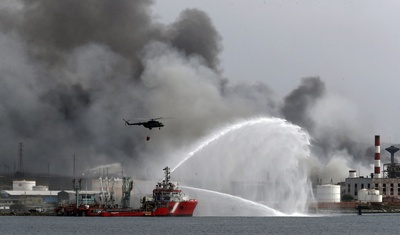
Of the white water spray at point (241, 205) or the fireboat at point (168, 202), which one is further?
the fireboat at point (168, 202)

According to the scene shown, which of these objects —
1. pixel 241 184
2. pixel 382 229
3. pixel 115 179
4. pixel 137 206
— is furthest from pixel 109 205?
pixel 382 229

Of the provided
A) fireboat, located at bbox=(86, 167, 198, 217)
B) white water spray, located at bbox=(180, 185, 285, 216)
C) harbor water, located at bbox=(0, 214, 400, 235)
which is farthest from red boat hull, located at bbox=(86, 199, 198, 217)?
harbor water, located at bbox=(0, 214, 400, 235)

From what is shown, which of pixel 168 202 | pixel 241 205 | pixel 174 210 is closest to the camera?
pixel 241 205

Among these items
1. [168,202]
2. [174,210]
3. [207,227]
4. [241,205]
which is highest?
[168,202]

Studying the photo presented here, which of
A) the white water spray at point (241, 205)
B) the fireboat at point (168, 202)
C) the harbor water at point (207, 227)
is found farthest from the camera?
the fireboat at point (168, 202)

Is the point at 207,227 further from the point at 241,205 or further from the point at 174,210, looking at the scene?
the point at 174,210

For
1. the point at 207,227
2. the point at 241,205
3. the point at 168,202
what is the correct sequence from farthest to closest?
the point at 168,202
the point at 241,205
the point at 207,227

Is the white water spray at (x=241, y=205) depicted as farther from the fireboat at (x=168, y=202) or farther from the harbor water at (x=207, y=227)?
the fireboat at (x=168, y=202)

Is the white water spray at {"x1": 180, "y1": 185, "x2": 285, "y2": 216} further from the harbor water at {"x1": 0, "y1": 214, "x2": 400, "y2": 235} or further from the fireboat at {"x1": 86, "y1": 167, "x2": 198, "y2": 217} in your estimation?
the fireboat at {"x1": 86, "y1": 167, "x2": 198, "y2": 217}

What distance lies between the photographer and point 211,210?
15775cm

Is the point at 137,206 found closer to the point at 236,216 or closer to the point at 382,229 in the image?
the point at 236,216

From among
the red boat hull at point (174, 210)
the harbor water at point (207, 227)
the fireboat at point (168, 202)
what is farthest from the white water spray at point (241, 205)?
the red boat hull at point (174, 210)

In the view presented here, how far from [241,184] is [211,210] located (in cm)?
1163

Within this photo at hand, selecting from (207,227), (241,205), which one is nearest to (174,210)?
(241,205)
